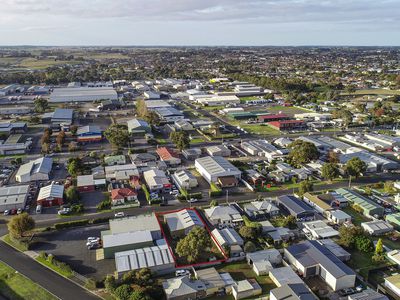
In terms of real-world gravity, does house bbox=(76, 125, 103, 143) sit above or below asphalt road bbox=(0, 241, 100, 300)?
above

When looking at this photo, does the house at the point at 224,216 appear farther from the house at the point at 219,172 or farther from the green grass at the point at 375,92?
the green grass at the point at 375,92

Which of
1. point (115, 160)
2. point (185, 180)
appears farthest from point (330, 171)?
point (115, 160)

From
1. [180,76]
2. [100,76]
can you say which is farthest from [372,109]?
[100,76]

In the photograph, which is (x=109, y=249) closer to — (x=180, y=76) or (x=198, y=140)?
(x=198, y=140)

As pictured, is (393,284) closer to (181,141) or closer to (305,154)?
(305,154)

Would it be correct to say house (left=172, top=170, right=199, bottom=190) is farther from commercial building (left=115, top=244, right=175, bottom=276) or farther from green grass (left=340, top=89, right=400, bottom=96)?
green grass (left=340, top=89, right=400, bottom=96)

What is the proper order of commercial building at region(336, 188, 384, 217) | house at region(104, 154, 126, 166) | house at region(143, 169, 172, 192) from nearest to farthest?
1. commercial building at region(336, 188, 384, 217)
2. house at region(143, 169, 172, 192)
3. house at region(104, 154, 126, 166)

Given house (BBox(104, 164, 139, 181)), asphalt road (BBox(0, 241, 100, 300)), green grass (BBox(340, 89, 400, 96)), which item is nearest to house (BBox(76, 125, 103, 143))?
house (BBox(104, 164, 139, 181))
